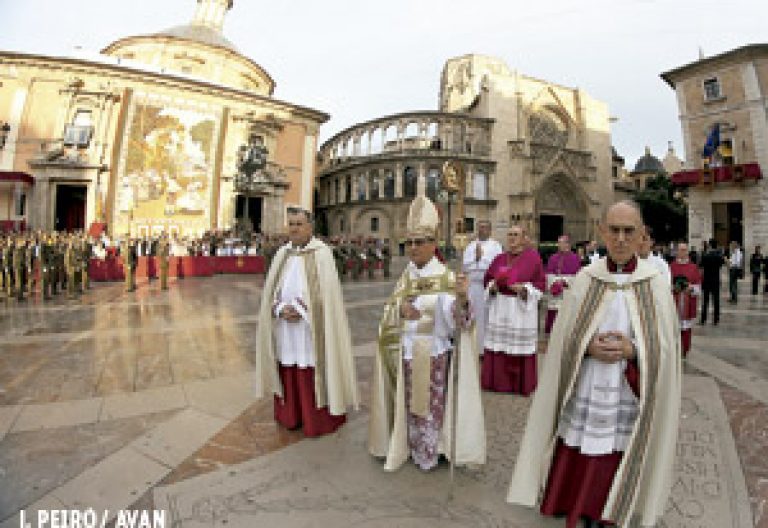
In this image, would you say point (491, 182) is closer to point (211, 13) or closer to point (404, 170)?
point (404, 170)

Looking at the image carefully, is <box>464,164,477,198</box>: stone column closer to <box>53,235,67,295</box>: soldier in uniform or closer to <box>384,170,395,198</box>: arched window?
<box>384,170,395,198</box>: arched window

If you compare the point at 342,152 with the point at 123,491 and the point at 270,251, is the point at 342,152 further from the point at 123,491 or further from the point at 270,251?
the point at 123,491

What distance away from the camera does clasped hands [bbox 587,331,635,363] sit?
1880mm

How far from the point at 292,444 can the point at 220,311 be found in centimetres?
645

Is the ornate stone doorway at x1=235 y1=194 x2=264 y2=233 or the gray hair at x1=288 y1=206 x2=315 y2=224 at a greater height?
the ornate stone doorway at x1=235 y1=194 x2=264 y2=233

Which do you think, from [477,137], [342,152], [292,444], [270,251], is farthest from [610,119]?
[292,444]

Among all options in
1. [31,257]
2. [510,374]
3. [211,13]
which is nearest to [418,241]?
[510,374]

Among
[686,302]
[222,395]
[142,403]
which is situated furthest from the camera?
[686,302]

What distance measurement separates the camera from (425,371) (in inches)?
104

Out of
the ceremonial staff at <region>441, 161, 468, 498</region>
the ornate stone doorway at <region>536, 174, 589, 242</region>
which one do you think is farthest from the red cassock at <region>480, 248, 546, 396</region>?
the ornate stone doorway at <region>536, 174, 589, 242</region>

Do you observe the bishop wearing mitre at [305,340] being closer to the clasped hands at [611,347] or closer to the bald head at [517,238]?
the clasped hands at [611,347]

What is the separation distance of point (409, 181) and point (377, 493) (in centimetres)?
3407

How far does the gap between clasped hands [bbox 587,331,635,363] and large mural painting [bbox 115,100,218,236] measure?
25489 millimetres

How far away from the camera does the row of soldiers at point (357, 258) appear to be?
1788 centimetres
